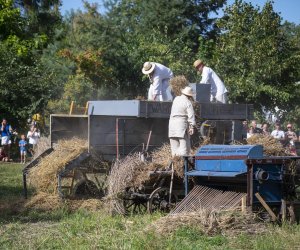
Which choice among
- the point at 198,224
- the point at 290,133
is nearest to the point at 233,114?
the point at 198,224

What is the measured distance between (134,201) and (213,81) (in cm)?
341

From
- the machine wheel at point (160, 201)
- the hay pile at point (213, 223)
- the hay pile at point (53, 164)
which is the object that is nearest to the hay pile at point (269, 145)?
the machine wheel at point (160, 201)

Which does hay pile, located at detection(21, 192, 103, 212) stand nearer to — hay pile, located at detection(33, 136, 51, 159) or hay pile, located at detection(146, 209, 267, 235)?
hay pile, located at detection(33, 136, 51, 159)

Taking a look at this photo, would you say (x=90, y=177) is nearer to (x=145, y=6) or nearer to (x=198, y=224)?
(x=198, y=224)

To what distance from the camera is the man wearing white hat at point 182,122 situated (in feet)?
33.1

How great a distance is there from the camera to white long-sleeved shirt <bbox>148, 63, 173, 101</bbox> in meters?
12.3

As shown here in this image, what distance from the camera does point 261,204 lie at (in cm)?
821

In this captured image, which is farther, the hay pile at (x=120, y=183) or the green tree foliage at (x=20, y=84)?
the green tree foliage at (x=20, y=84)

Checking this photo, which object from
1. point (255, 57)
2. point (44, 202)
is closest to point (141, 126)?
point (44, 202)

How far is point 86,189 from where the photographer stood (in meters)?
11.9

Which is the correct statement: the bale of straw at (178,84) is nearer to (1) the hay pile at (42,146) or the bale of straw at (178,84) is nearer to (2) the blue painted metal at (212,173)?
(2) the blue painted metal at (212,173)

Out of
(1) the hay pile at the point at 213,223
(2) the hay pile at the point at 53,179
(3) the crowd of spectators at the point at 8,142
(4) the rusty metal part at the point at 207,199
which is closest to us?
(1) the hay pile at the point at 213,223

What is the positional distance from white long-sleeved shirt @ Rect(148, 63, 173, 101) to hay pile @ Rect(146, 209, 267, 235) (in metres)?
4.87

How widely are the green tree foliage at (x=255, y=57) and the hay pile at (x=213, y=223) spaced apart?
16.4m
